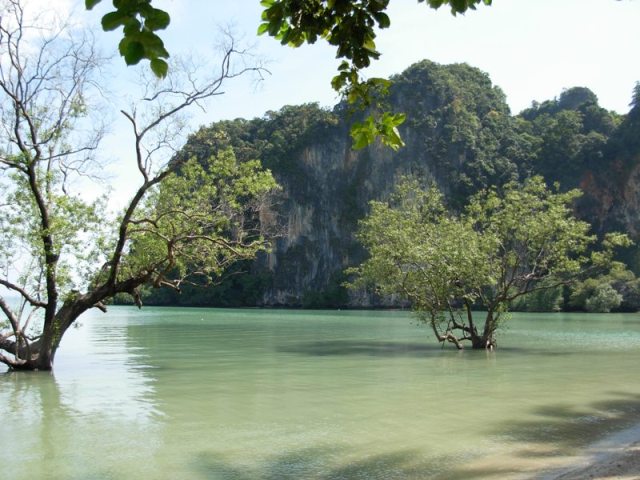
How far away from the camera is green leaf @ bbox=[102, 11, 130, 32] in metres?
2.37

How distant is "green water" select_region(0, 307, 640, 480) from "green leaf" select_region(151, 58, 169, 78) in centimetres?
551

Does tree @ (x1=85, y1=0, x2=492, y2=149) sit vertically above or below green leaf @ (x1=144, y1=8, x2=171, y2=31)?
above

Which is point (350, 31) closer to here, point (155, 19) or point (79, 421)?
point (155, 19)

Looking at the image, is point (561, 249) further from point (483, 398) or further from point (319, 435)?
point (319, 435)

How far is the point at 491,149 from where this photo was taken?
8138cm

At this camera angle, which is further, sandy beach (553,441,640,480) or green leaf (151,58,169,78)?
sandy beach (553,441,640,480)

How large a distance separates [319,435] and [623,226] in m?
69.4

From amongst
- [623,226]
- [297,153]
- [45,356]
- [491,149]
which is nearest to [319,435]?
[45,356]

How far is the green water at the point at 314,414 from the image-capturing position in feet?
24.6

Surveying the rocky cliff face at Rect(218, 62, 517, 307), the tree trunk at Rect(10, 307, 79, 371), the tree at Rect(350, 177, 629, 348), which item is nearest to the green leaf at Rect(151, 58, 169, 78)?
the tree trunk at Rect(10, 307, 79, 371)

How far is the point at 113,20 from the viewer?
2.39 metres

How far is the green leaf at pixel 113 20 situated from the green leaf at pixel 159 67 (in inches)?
7.2

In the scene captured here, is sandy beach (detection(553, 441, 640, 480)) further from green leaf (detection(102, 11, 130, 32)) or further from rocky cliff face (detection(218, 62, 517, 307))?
rocky cliff face (detection(218, 62, 517, 307))

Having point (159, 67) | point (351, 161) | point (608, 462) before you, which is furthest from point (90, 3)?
point (351, 161)
